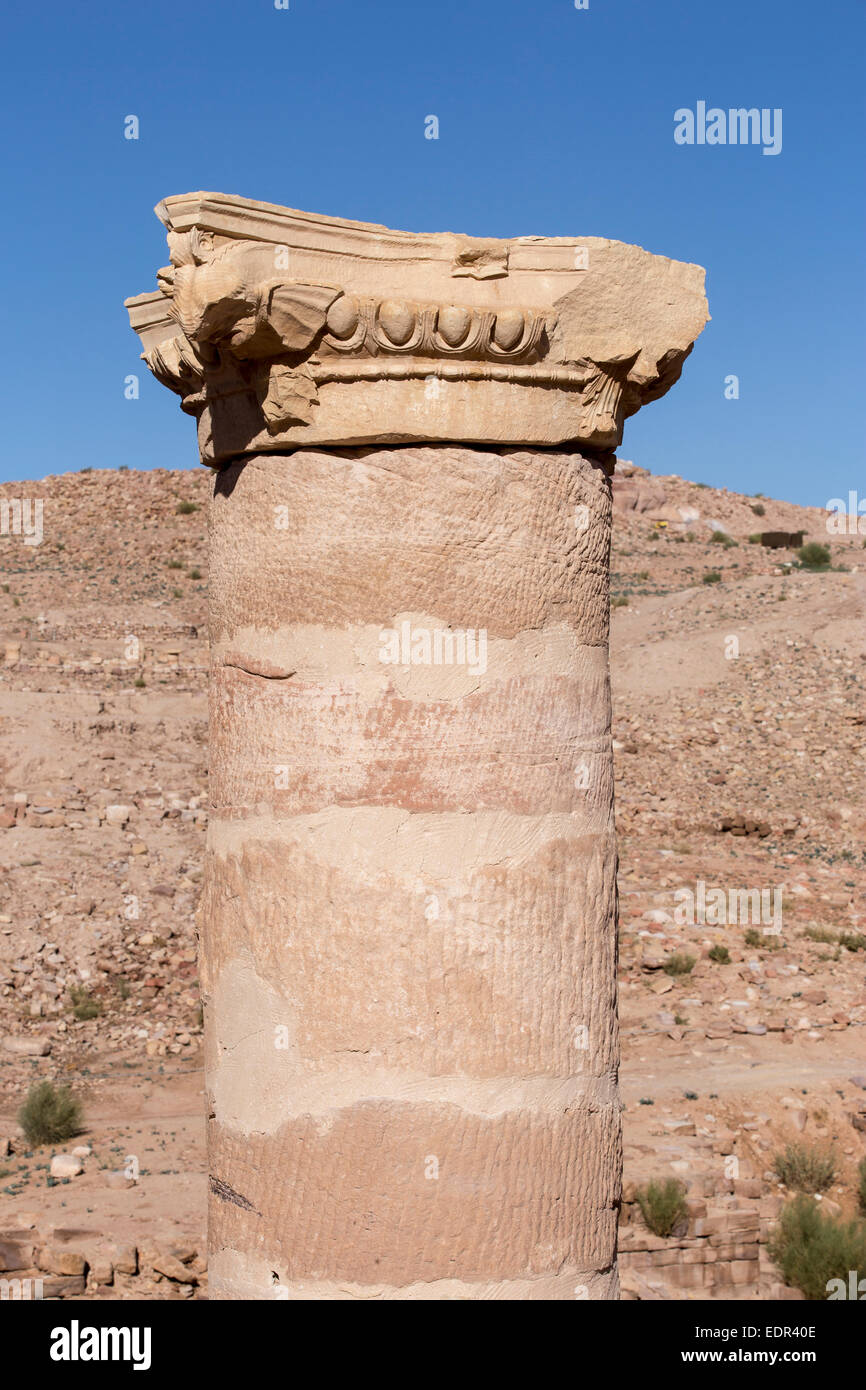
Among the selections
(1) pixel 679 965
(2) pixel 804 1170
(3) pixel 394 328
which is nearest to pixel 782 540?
(1) pixel 679 965

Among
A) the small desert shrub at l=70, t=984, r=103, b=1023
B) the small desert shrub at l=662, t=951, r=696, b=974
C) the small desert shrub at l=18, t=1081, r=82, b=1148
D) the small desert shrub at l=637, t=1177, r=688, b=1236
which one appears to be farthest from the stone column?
the small desert shrub at l=662, t=951, r=696, b=974

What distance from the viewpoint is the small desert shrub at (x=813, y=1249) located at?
28.9 ft

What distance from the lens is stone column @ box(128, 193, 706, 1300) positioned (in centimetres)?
309

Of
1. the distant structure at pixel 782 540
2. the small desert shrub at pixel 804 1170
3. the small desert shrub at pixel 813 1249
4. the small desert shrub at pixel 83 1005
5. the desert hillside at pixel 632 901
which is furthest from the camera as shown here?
the distant structure at pixel 782 540

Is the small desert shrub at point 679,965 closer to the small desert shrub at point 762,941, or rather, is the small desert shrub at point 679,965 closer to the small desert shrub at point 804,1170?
the small desert shrub at point 762,941

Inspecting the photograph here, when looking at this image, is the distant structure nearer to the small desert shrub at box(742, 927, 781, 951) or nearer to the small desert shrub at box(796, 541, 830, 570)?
the small desert shrub at box(796, 541, 830, 570)

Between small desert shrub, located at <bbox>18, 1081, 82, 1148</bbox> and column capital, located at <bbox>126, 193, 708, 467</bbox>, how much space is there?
886cm

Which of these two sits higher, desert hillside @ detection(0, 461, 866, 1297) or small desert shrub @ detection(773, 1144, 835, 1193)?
desert hillside @ detection(0, 461, 866, 1297)

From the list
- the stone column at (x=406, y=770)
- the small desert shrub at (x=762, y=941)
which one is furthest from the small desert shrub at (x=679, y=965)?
the stone column at (x=406, y=770)

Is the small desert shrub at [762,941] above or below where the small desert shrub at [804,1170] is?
above

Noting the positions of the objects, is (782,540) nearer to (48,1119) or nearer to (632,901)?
(632,901)

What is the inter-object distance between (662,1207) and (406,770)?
23.2 ft

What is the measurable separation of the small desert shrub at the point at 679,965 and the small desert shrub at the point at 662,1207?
5.25m

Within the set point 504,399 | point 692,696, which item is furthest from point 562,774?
point 692,696
